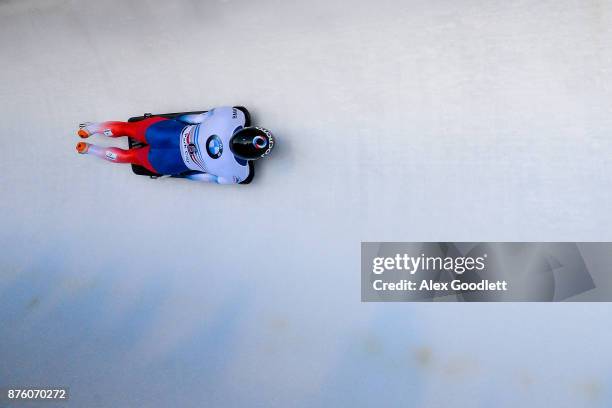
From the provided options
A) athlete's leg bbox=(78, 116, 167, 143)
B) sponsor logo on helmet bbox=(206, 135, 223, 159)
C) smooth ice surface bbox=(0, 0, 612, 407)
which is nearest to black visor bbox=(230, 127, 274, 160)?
sponsor logo on helmet bbox=(206, 135, 223, 159)

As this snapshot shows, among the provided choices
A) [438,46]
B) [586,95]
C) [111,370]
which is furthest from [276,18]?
[111,370]

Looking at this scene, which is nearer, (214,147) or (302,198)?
(214,147)

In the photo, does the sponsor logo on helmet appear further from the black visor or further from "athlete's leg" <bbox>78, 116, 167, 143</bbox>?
"athlete's leg" <bbox>78, 116, 167, 143</bbox>

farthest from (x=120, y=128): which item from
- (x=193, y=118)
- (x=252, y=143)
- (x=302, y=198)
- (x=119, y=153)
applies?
(x=302, y=198)

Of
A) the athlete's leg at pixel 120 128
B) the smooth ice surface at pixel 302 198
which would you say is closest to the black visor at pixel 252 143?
the smooth ice surface at pixel 302 198

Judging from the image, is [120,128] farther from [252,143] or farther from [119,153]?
[252,143]

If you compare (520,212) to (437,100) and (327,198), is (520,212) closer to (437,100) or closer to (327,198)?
(437,100)

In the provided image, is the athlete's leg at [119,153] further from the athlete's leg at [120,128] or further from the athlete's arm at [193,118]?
the athlete's arm at [193,118]
